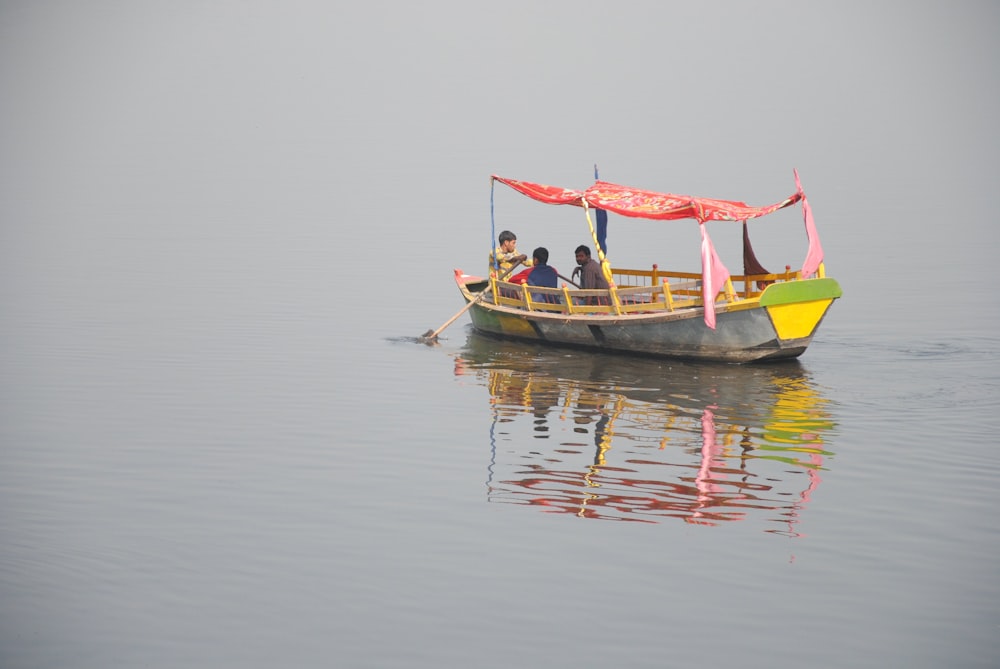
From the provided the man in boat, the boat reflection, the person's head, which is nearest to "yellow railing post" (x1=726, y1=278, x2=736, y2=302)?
the boat reflection

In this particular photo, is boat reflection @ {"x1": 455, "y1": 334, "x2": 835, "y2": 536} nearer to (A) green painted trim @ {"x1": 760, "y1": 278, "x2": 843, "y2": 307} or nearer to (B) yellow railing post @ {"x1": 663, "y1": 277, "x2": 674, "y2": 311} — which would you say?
(B) yellow railing post @ {"x1": 663, "y1": 277, "x2": 674, "y2": 311}

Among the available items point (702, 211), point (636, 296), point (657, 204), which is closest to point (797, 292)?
point (702, 211)

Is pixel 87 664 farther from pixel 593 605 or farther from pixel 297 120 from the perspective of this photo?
pixel 297 120

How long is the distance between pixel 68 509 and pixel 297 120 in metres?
108

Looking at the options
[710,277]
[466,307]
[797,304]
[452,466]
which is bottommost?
[452,466]

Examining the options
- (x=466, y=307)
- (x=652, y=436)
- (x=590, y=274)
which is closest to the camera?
(x=652, y=436)

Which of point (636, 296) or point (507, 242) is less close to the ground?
point (507, 242)

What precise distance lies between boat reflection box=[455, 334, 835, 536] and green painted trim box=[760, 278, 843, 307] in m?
1.17

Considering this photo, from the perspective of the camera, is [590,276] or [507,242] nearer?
[590,276]

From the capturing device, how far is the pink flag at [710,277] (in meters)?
21.3

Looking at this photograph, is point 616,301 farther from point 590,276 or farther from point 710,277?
point 710,277

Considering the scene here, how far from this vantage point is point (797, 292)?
70.2ft

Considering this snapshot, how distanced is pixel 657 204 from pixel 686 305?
178cm

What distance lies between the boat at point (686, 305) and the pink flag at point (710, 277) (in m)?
0.01
